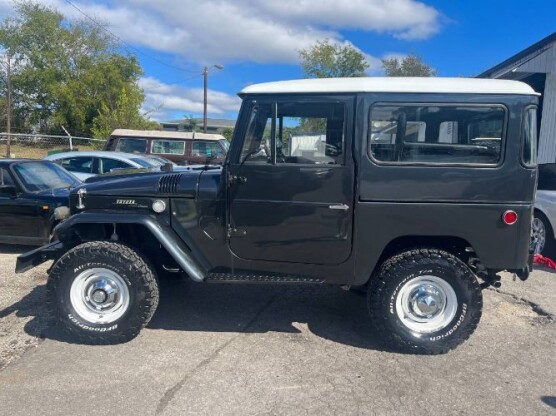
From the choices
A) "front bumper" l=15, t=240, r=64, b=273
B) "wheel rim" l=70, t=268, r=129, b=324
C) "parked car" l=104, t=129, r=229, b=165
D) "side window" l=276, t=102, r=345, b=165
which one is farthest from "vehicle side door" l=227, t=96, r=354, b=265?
"parked car" l=104, t=129, r=229, b=165

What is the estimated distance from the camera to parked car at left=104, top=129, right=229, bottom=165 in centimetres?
1559

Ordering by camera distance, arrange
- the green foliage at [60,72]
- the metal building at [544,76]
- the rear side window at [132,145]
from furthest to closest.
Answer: the green foliage at [60,72]
the rear side window at [132,145]
the metal building at [544,76]

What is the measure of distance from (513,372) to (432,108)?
218 cm

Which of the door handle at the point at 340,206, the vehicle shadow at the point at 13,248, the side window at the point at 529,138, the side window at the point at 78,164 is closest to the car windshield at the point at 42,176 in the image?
the vehicle shadow at the point at 13,248

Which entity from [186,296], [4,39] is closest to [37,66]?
[4,39]

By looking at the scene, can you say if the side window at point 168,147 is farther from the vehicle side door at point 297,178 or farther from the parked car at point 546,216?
the vehicle side door at point 297,178

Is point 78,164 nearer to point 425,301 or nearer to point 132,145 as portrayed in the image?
point 132,145

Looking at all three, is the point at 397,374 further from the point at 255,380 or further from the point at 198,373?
the point at 198,373

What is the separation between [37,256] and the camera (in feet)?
14.5

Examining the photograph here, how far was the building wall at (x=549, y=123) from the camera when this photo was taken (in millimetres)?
12164

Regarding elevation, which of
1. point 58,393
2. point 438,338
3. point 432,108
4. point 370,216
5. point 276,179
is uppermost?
point 432,108

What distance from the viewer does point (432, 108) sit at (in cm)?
397

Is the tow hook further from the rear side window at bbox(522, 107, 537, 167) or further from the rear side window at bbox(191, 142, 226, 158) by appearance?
the rear side window at bbox(191, 142, 226, 158)

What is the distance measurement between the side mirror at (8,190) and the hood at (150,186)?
326 cm
